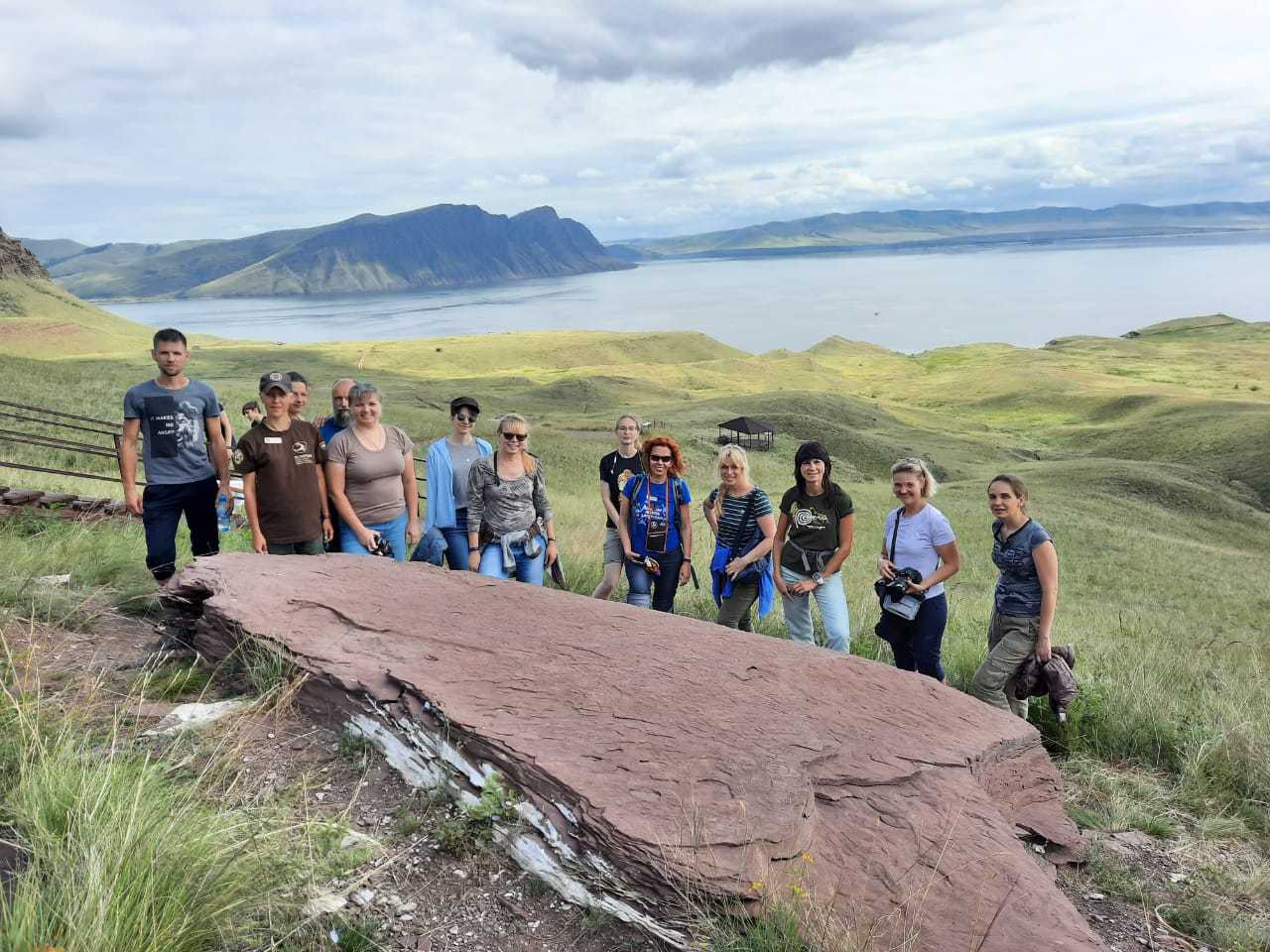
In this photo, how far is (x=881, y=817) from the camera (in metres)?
3.95

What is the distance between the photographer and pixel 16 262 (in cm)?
11956

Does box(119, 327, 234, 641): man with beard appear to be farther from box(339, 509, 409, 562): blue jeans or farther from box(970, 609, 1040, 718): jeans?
box(970, 609, 1040, 718): jeans

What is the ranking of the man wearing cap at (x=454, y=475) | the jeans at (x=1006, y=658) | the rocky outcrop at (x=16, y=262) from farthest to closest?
1. the rocky outcrop at (x=16, y=262)
2. the man wearing cap at (x=454, y=475)
3. the jeans at (x=1006, y=658)

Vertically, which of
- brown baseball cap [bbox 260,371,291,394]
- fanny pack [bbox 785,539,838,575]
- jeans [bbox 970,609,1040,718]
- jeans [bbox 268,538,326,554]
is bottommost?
jeans [bbox 970,609,1040,718]

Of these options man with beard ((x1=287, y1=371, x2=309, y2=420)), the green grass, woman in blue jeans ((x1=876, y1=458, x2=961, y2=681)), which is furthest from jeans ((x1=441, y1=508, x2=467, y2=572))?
the green grass

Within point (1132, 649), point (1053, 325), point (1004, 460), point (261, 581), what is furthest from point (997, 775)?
point (1053, 325)

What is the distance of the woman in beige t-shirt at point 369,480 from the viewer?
7.12 m

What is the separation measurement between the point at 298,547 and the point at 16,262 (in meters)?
142

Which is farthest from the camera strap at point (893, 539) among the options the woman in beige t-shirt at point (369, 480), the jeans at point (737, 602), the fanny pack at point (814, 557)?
the woman in beige t-shirt at point (369, 480)

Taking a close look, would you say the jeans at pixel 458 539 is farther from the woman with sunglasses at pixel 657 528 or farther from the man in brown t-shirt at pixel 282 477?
the woman with sunglasses at pixel 657 528

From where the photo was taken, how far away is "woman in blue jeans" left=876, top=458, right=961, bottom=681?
668 cm

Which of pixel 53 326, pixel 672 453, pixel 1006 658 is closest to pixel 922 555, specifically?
pixel 1006 658

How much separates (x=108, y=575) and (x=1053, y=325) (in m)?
184

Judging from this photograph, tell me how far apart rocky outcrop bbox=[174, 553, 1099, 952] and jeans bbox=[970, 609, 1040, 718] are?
1.10 metres
